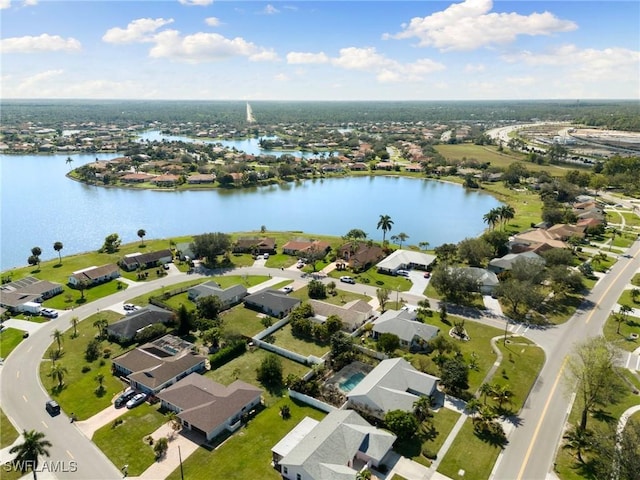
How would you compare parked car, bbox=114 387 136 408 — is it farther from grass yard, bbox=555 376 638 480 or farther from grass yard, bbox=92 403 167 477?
grass yard, bbox=555 376 638 480

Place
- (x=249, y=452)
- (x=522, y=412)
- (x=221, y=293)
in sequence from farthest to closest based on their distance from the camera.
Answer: (x=221, y=293), (x=522, y=412), (x=249, y=452)

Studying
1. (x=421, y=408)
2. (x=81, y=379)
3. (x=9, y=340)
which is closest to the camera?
(x=421, y=408)

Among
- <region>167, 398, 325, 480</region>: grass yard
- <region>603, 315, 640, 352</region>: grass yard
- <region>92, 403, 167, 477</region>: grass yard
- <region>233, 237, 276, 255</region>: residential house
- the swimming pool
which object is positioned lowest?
<region>167, 398, 325, 480</region>: grass yard

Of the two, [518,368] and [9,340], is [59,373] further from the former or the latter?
[518,368]

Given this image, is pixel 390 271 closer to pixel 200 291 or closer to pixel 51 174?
pixel 200 291

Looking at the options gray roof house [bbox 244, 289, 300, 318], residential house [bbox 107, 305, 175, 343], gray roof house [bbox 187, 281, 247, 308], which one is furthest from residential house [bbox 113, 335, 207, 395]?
gray roof house [bbox 244, 289, 300, 318]

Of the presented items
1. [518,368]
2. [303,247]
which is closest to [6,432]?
[518,368]

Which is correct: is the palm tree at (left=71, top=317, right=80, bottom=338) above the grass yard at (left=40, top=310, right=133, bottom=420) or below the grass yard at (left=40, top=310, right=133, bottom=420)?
above

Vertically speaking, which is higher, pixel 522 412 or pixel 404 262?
pixel 404 262
